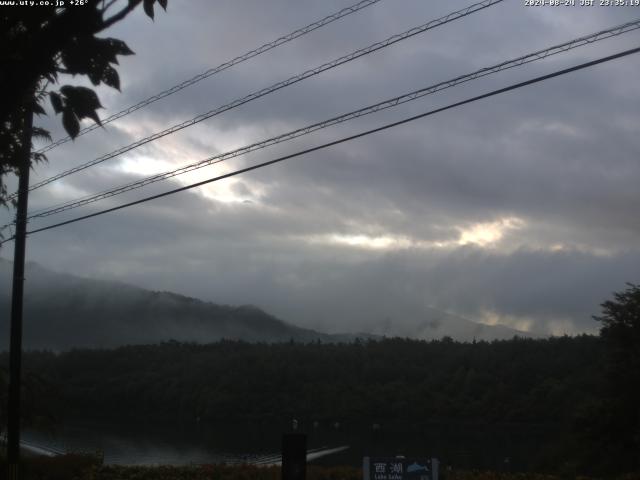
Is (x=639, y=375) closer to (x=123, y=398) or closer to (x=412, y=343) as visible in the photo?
(x=123, y=398)

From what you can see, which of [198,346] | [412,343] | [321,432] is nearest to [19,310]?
[321,432]

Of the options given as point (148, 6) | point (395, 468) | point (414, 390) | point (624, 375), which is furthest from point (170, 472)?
point (414, 390)

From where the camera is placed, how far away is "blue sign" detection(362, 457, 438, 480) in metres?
10.3

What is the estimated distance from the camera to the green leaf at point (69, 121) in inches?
176

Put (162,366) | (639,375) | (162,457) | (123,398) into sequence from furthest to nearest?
(162,366) → (123,398) → (162,457) → (639,375)

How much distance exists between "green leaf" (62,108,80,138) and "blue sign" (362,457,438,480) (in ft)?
24.3

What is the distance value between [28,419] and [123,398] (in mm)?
44535

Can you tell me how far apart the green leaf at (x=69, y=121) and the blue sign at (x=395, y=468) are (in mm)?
7421

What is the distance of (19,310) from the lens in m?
15.9

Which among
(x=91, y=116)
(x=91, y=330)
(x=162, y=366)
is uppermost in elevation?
(x=91, y=330)

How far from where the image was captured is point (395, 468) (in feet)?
34.1

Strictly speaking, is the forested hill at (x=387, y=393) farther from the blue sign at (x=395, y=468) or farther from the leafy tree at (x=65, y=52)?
the leafy tree at (x=65, y=52)

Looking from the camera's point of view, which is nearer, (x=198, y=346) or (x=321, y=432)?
(x=321, y=432)

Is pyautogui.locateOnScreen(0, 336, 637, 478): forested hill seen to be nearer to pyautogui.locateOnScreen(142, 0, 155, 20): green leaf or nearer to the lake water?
the lake water
